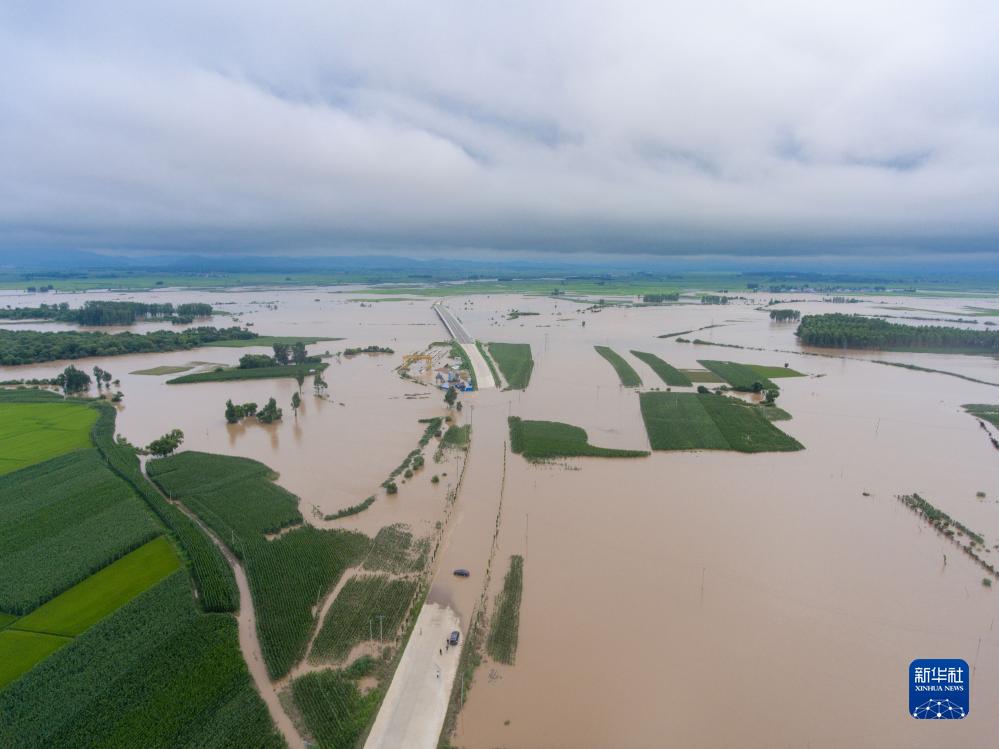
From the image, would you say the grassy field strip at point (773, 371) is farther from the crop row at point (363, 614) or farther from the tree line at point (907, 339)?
the crop row at point (363, 614)

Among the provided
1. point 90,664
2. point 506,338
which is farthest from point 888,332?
point 90,664

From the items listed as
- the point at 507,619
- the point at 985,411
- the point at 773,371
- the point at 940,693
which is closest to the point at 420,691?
the point at 507,619

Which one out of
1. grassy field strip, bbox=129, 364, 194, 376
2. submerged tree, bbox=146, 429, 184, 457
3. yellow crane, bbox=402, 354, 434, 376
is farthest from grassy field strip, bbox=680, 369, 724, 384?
grassy field strip, bbox=129, 364, 194, 376

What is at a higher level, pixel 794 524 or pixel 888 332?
pixel 888 332

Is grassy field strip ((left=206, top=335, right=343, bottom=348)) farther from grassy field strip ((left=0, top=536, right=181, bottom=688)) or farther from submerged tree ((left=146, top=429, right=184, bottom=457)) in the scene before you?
grassy field strip ((left=0, top=536, right=181, bottom=688))

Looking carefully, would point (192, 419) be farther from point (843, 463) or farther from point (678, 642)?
point (843, 463)

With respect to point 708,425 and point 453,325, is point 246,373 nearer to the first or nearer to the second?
point 708,425

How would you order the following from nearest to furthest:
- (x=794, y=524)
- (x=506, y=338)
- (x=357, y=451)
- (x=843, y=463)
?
(x=794, y=524), (x=843, y=463), (x=357, y=451), (x=506, y=338)
